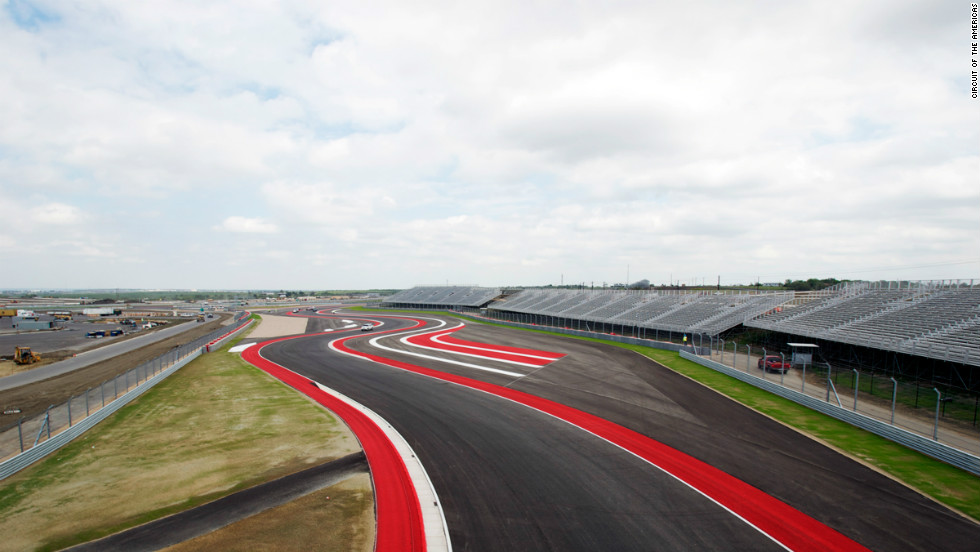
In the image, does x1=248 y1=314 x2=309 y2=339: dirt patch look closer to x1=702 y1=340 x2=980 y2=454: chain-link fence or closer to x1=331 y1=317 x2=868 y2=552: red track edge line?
x1=331 y1=317 x2=868 y2=552: red track edge line

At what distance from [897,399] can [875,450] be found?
589 cm

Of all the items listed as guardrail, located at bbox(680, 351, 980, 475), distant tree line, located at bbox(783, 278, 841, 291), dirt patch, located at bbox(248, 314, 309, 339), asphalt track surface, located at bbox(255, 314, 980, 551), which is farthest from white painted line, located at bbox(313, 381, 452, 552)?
distant tree line, located at bbox(783, 278, 841, 291)

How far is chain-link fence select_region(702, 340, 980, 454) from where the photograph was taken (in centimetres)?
1455

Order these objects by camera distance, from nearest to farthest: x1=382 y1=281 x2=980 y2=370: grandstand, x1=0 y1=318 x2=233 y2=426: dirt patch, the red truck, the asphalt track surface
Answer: the asphalt track surface < x1=382 y1=281 x2=980 y2=370: grandstand < x1=0 y1=318 x2=233 y2=426: dirt patch < the red truck

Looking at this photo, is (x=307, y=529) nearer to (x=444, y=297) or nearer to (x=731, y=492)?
(x=731, y=492)

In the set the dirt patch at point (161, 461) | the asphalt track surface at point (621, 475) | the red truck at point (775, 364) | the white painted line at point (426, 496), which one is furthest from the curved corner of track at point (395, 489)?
the red truck at point (775, 364)

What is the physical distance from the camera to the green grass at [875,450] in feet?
36.7

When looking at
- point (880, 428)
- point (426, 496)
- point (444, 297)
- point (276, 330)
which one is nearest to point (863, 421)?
point (880, 428)

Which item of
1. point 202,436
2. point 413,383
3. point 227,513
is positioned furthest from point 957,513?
point 202,436

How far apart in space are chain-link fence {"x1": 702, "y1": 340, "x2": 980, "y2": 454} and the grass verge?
67.4 ft

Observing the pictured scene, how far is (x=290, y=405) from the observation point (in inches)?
798

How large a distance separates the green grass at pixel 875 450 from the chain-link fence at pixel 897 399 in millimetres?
1059

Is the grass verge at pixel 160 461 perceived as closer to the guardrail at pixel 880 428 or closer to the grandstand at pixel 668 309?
the guardrail at pixel 880 428

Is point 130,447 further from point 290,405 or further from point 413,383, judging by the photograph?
point 413,383
